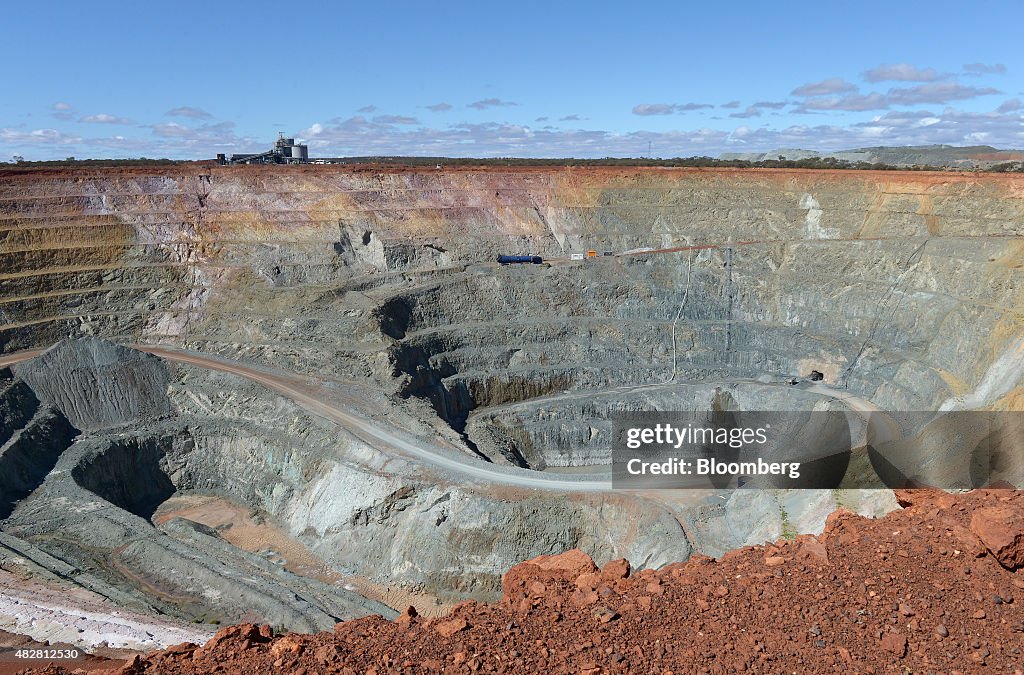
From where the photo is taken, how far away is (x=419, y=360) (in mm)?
52812

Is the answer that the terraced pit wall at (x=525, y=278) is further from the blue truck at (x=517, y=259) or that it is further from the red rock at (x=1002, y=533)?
the red rock at (x=1002, y=533)

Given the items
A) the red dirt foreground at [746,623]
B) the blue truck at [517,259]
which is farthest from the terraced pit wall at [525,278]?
the red dirt foreground at [746,623]

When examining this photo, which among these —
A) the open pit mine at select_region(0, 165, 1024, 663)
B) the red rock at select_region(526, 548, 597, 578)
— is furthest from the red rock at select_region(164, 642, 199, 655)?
the open pit mine at select_region(0, 165, 1024, 663)

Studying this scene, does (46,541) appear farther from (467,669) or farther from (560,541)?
(467,669)

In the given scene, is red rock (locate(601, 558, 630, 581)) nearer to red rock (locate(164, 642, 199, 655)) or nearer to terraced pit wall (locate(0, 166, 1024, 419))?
red rock (locate(164, 642, 199, 655))

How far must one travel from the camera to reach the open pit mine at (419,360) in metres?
32.9

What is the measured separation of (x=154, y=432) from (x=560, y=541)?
2715 centimetres

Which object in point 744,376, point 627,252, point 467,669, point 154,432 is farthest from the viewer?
point 627,252

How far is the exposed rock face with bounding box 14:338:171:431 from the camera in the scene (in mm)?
45031

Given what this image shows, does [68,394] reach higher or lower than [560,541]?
higher

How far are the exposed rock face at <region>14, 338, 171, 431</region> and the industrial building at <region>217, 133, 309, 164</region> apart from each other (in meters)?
43.1

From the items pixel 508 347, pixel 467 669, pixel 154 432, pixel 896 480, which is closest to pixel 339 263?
pixel 508 347

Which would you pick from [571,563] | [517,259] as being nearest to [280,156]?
[517,259]

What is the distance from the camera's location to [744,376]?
56.6 meters
